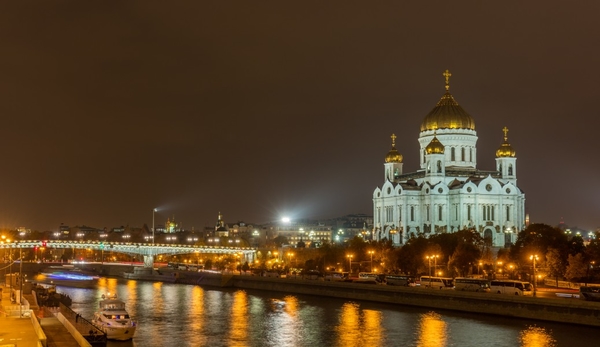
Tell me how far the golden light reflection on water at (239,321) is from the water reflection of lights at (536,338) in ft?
43.4

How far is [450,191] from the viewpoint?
9606 cm

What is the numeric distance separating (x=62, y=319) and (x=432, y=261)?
4433 centimetres

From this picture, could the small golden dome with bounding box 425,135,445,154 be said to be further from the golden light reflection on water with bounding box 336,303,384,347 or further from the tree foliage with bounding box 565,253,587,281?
the golden light reflection on water with bounding box 336,303,384,347

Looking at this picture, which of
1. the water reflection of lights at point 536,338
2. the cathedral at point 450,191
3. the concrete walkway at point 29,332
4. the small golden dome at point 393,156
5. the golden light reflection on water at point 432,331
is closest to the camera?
the concrete walkway at point 29,332

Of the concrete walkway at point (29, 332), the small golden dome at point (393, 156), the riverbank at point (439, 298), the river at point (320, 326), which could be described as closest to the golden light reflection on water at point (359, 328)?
the river at point (320, 326)

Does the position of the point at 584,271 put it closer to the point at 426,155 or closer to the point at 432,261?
the point at 432,261

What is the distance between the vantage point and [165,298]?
6988cm

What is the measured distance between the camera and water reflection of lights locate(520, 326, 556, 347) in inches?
1615

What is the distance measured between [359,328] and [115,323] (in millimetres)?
13023

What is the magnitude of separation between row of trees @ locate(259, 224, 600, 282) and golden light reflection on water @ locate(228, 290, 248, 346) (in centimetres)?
1684

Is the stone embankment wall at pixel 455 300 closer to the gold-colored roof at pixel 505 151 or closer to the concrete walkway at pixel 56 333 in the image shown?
the concrete walkway at pixel 56 333

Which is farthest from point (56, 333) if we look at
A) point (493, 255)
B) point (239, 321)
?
point (493, 255)

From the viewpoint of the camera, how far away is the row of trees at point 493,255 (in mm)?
65812

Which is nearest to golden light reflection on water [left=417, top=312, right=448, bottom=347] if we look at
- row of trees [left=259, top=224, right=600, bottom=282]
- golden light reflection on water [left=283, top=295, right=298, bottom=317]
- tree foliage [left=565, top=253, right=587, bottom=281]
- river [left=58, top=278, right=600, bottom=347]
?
river [left=58, top=278, right=600, bottom=347]
